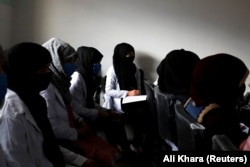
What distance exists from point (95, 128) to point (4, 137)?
120 centimetres

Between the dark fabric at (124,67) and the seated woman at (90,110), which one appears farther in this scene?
the dark fabric at (124,67)

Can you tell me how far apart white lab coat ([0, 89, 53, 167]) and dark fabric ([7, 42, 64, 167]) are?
0.06 meters

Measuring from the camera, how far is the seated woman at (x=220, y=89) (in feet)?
4.08

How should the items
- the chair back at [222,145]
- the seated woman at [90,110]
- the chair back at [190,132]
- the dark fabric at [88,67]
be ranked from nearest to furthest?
the chair back at [222,145], the chair back at [190,132], the seated woman at [90,110], the dark fabric at [88,67]

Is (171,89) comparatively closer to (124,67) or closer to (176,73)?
(176,73)

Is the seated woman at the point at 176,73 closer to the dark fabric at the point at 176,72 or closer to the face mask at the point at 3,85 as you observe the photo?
the dark fabric at the point at 176,72

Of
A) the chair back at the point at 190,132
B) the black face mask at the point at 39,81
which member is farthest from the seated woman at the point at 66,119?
the chair back at the point at 190,132

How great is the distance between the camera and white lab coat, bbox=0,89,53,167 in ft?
3.90

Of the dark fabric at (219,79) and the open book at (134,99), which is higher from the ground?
the dark fabric at (219,79)

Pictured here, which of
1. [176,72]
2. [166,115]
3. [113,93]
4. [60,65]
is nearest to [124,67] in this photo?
[113,93]

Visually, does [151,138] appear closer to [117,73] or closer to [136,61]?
[117,73]

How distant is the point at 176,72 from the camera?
2.06 metres

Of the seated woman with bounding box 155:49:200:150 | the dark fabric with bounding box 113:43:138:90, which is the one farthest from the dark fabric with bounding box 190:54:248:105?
the dark fabric with bounding box 113:43:138:90

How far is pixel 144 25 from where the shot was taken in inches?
143
